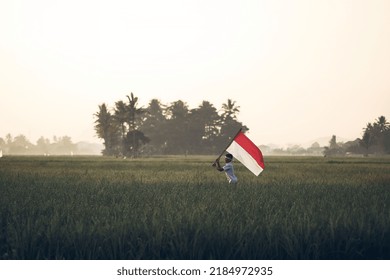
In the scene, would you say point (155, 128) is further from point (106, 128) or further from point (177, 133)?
point (106, 128)

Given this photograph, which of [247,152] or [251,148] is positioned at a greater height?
[251,148]

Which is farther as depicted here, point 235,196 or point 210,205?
point 235,196

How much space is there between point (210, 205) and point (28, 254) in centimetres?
318

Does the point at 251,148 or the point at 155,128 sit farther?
the point at 155,128

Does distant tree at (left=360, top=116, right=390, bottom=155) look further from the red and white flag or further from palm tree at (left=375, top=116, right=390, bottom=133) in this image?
the red and white flag

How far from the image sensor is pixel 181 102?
100375 mm

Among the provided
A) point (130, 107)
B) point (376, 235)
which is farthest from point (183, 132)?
point (376, 235)

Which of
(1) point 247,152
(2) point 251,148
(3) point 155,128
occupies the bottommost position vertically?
(1) point 247,152

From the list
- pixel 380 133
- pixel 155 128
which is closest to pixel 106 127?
pixel 155 128

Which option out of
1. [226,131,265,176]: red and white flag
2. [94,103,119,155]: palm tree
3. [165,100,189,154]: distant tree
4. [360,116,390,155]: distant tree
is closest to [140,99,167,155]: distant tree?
[165,100,189,154]: distant tree

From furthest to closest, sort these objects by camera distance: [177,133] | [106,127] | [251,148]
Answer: [177,133] < [106,127] < [251,148]

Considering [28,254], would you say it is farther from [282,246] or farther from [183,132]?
[183,132]

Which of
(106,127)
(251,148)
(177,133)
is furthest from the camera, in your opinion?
(177,133)

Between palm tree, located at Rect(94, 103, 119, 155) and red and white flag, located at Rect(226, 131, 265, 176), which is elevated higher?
palm tree, located at Rect(94, 103, 119, 155)
